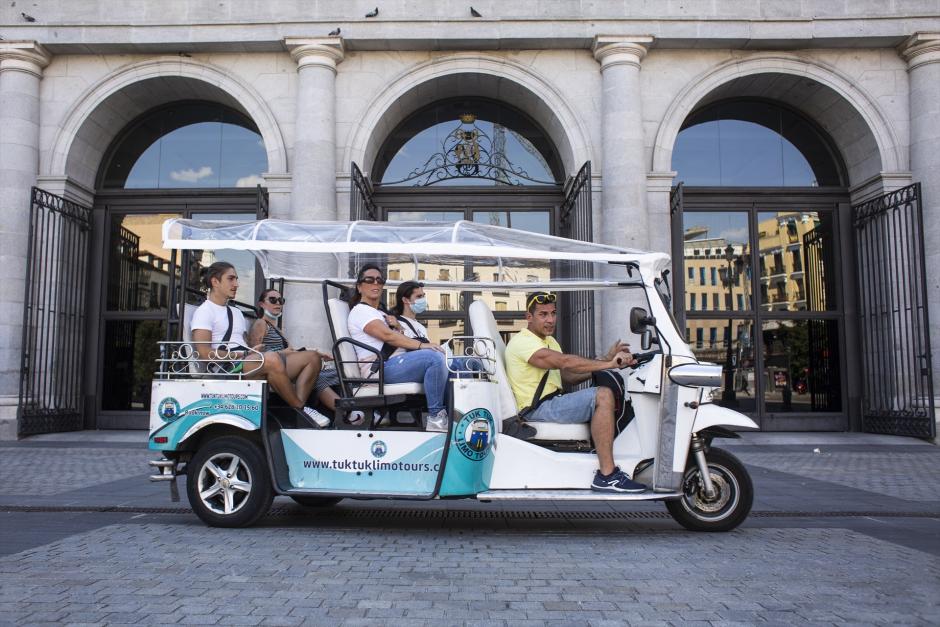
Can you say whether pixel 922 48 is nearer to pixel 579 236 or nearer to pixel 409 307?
pixel 579 236

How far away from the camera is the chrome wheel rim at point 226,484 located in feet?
18.8

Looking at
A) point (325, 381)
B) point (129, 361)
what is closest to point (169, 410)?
point (325, 381)

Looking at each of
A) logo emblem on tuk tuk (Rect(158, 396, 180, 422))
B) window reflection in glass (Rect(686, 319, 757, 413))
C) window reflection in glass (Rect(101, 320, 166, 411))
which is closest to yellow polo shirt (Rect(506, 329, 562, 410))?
logo emblem on tuk tuk (Rect(158, 396, 180, 422))

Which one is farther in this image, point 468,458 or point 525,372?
point 525,372

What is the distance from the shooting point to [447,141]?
14039mm

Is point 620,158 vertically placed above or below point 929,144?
below

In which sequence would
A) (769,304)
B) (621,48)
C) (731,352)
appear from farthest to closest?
(769,304) → (731,352) → (621,48)

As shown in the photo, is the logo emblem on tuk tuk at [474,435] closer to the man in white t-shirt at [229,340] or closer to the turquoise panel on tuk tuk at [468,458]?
the turquoise panel on tuk tuk at [468,458]

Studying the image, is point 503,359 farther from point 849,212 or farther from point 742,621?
point 849,212

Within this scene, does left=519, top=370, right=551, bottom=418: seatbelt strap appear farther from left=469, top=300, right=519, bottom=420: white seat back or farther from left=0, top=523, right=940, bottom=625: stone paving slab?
left=0, top=523, right=940, bottom=625: stone paving slab

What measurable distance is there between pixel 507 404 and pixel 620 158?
295 inches

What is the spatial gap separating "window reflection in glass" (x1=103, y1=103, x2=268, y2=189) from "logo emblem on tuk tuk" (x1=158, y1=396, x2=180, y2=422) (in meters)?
8.83

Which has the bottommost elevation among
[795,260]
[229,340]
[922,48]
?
[229,340]

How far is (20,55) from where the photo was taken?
12.6 meters
